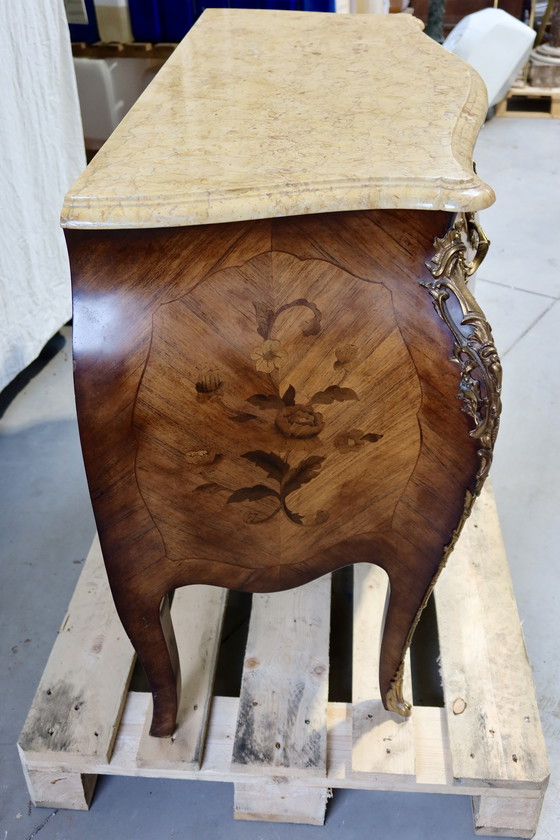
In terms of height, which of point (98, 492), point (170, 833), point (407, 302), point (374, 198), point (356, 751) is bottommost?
point (170, 833)

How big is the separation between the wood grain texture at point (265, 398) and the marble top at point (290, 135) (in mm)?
43

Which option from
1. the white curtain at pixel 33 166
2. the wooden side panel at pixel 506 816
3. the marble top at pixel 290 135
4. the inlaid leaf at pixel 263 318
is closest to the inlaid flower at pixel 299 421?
the inlaid leaf at pixel 263 318

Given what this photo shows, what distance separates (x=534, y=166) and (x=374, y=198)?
3.38 metres

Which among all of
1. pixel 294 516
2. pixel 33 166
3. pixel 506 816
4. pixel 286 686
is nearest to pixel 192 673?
pixel 286 686

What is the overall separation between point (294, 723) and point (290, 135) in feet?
3.00

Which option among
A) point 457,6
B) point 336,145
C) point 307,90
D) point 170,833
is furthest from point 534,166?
point 170,833

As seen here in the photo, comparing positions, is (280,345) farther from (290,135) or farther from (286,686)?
(286,686)

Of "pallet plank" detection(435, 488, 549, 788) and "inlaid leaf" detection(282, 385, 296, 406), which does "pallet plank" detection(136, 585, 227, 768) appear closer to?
"pallet plank" detection(435, 488, 549, 788)

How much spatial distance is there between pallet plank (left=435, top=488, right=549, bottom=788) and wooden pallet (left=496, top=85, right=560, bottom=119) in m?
3.59

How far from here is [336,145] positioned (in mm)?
934

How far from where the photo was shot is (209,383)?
93 centimetres

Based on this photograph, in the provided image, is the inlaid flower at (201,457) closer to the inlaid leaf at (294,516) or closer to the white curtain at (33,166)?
the inlaid leaf at (294,516)

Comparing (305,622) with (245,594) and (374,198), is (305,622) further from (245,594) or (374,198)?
(374,198)

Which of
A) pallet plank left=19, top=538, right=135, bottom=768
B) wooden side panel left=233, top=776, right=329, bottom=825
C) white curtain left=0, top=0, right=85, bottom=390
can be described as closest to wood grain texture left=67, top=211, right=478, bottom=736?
pallet plank left=19, top=538, right=135, bottom=768
